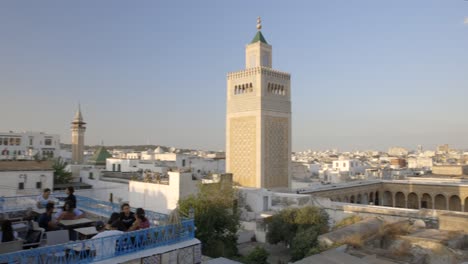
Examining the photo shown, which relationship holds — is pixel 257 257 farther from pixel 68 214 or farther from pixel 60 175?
pixel 60 175

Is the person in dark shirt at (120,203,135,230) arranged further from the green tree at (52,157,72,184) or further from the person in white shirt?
the green tree at (52,157,72,184)

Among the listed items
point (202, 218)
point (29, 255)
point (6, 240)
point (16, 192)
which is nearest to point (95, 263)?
point (29, 255)

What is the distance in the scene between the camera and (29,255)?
10.9 ft

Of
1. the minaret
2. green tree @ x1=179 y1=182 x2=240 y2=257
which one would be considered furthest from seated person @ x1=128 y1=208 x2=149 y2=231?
the minaret

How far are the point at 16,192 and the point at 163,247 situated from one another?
14390 millimetres

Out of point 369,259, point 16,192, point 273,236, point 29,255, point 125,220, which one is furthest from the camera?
point 16,192

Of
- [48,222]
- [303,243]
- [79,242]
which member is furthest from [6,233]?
[303,243]

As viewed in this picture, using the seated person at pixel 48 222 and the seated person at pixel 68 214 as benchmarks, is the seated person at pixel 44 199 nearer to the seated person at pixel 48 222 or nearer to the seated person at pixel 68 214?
the seated person at pixel 68 214

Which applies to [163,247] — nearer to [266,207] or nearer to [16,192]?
[266,207]

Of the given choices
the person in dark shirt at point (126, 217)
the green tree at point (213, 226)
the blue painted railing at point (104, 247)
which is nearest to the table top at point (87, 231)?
the person in dark shirt at point (126, 217)

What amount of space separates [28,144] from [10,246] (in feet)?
110

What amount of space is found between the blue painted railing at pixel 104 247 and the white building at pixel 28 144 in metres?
28.9

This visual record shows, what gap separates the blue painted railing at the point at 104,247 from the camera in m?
3.38

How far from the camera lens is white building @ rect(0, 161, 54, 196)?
51.3 ft
